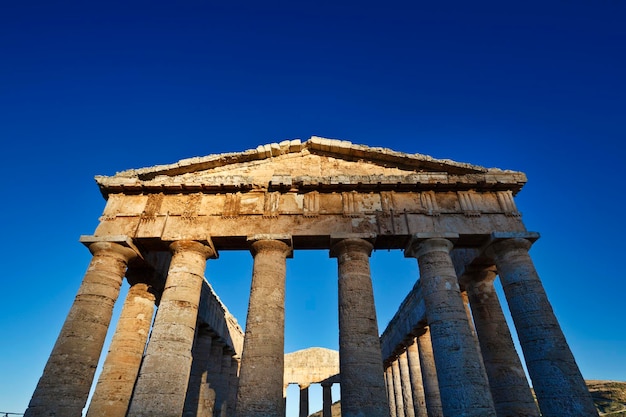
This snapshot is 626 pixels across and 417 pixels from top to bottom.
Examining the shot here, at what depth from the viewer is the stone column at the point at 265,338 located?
903cm

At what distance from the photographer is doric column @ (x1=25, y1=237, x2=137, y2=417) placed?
955 cm

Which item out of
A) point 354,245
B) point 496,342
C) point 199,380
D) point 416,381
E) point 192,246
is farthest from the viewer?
point 416,381

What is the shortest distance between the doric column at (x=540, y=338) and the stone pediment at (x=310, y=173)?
2884 millimetres

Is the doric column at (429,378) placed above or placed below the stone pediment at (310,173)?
below

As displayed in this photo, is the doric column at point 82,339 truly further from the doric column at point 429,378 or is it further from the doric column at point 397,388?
the doric column at point 397,388

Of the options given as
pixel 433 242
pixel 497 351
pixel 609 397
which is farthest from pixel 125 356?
pixel 609 397

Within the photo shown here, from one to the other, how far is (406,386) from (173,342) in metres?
15.2

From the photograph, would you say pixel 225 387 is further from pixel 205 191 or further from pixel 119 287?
pixel 205 191

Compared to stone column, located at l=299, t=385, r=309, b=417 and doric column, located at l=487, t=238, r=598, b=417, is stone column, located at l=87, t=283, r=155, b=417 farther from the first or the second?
stone column, located at l=299, t=385, r=309, b=417

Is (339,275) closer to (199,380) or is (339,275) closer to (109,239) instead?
(109,239)

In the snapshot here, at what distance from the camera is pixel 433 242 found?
38.4ft

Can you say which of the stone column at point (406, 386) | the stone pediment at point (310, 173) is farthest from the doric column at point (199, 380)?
the stone column at point (406, 386)

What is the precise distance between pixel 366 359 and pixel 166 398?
530cm

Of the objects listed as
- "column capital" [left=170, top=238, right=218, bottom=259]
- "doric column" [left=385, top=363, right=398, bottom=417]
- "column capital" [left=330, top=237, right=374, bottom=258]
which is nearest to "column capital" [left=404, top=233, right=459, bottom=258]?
"column capital" [left=330, top=237, right=374, bottom=258]
